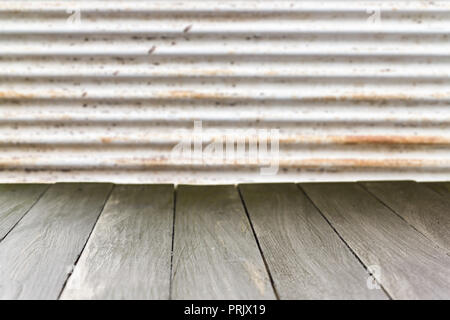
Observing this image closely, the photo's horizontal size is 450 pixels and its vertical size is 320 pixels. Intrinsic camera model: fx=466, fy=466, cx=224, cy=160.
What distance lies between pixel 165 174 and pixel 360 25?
86 centimetres

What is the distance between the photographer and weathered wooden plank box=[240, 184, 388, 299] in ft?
3.27

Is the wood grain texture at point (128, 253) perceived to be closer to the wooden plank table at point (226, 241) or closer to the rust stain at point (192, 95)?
the wooden plank table at point (226, 241)

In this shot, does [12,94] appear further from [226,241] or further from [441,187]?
[441,187]

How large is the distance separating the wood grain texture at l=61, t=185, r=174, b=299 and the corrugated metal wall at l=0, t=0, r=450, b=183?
0.78ft

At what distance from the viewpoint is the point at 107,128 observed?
5.45ft

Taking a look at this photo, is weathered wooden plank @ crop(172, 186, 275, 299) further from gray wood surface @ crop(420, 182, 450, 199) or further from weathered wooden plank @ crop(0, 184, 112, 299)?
gray wood surface @ crop(420, 182, 450, 199)

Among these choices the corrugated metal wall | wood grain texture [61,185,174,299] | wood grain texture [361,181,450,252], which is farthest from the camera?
the corrugated metal wall

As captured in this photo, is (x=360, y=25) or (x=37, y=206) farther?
(x=360, y=25)

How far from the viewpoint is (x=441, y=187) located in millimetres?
1683

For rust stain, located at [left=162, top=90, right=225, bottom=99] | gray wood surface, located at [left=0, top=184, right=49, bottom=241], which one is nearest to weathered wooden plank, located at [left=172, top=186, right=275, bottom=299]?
rust stain, located at [left=162, top=90, right=225, bottom=99]

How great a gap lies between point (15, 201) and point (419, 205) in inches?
52.1

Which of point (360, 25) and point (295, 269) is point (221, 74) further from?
point (295, 269)
